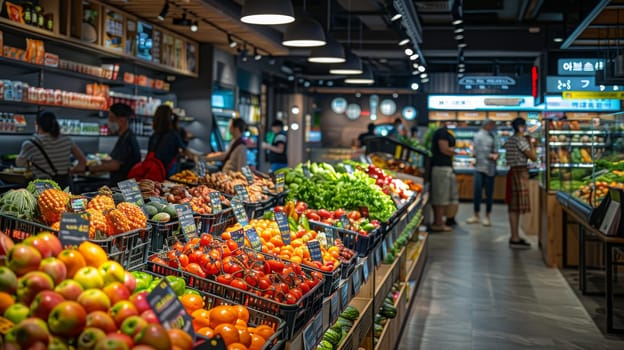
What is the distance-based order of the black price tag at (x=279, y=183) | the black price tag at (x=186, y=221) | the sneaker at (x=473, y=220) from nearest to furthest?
the black price tag at (x=186, y=221) → the black price tag at (x=279, y=183) → the sneaker at (x=473, y=220)

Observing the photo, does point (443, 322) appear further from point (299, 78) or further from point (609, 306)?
point (299, 78)

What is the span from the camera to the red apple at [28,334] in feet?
5.12

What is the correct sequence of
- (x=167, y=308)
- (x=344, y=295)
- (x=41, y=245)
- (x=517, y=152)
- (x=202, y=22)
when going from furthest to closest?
(x=517, y=152) < (x=202, y=22) < (x=344, y=295) < (x=41, y=245) < (x=167, y=308)

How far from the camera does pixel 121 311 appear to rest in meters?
1.71

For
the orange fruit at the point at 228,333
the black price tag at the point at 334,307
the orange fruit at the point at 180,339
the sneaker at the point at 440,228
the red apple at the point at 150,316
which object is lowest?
the sneaker at the point at 440,228

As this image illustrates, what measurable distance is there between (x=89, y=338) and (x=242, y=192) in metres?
2.61

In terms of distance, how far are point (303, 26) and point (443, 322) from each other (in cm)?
297

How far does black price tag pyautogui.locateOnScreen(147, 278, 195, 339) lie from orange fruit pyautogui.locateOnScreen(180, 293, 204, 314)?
47cm

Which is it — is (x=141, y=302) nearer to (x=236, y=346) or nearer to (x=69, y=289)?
(x=69, y=289)

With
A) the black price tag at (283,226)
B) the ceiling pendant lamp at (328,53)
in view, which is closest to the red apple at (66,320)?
the black price tag at (283,226)

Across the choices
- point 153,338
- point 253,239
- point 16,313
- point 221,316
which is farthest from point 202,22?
point 153,338

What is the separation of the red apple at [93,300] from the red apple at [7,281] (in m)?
0.16

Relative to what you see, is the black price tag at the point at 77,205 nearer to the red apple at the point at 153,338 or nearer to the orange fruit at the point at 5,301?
the orange fruit at the point at 5,301

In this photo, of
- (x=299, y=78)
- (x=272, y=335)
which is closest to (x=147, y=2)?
(x=272, y=335)
